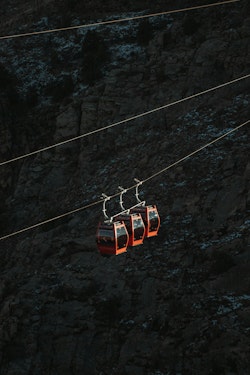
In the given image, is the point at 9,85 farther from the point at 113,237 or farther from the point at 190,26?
the point at 113,237

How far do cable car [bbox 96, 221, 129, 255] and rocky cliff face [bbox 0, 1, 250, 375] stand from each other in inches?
249

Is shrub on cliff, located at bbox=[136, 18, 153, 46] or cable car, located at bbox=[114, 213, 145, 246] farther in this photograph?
shrub on cliff, located at bbox=[136, 18, 153, 46]

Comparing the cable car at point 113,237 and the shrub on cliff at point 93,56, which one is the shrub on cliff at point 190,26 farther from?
the cable car at point 113,237

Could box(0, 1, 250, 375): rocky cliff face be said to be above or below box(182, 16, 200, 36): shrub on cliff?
below

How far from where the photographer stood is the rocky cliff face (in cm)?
2564

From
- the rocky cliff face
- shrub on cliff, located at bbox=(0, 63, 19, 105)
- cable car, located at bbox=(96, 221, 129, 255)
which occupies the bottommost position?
the rocky cliff face

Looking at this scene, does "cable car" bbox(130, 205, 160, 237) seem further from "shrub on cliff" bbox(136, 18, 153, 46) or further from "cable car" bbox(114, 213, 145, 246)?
"shrub on cliff" bbox(136, 18, 153, 46)

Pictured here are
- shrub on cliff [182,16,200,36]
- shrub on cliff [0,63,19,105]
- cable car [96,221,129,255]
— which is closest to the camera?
cable car [96,221,129,255]

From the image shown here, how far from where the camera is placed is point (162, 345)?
25.0 meters

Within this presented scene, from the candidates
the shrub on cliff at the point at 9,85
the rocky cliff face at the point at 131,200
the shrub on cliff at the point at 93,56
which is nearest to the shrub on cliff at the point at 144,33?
the rocky cliff face at the point at 131,200

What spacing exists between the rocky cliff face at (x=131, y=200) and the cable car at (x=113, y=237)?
633 cm

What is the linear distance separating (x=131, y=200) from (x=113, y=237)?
12.4 m

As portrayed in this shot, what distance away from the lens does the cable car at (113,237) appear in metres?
20.4

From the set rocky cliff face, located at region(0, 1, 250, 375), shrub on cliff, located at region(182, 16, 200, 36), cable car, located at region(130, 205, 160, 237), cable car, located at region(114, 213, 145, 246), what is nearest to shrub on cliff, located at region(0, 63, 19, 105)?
rocky cliff face, located at region(0, 1, 250, 375)
